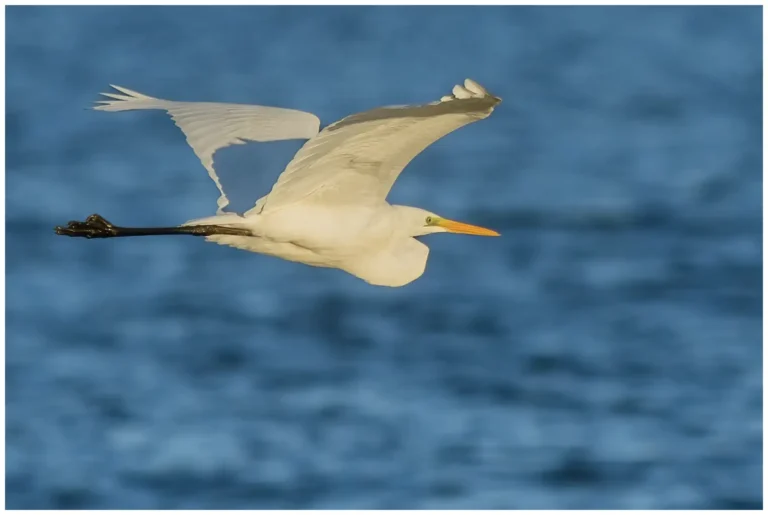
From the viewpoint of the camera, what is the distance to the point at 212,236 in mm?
6004

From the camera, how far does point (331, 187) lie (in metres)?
5.87

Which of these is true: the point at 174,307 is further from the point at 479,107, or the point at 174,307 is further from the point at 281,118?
the point at 479,107

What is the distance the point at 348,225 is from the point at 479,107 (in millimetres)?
1044

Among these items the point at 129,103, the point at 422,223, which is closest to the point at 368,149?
the point at 422,223

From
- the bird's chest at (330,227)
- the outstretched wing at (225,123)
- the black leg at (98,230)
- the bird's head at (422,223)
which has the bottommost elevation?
the bird's chest at (330,227)

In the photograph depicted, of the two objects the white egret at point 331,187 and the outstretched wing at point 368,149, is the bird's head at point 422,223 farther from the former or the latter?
the outstretched wing at point 368,149

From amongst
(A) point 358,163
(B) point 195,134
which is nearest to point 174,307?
(B) point 195,134

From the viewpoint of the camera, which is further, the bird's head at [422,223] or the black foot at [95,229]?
the black foot at [95,229]

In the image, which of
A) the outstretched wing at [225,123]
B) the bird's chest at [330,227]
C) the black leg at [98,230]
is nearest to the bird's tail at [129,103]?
the outstretched wing at [225,123]

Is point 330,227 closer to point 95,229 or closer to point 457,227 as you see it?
point 457,227

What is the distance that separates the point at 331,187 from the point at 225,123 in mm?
761

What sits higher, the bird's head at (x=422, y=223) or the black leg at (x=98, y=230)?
the black leg at (x=98, y=230)

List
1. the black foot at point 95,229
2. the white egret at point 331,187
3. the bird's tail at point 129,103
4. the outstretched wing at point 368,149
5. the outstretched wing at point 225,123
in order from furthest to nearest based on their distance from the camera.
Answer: the black foot at point 95,229
the outstretched wing at point 225,123
the bird's tail at point 129,103
the white egret at point 331,187
the outstretched wing at point 368,149

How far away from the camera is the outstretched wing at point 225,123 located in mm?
6352
